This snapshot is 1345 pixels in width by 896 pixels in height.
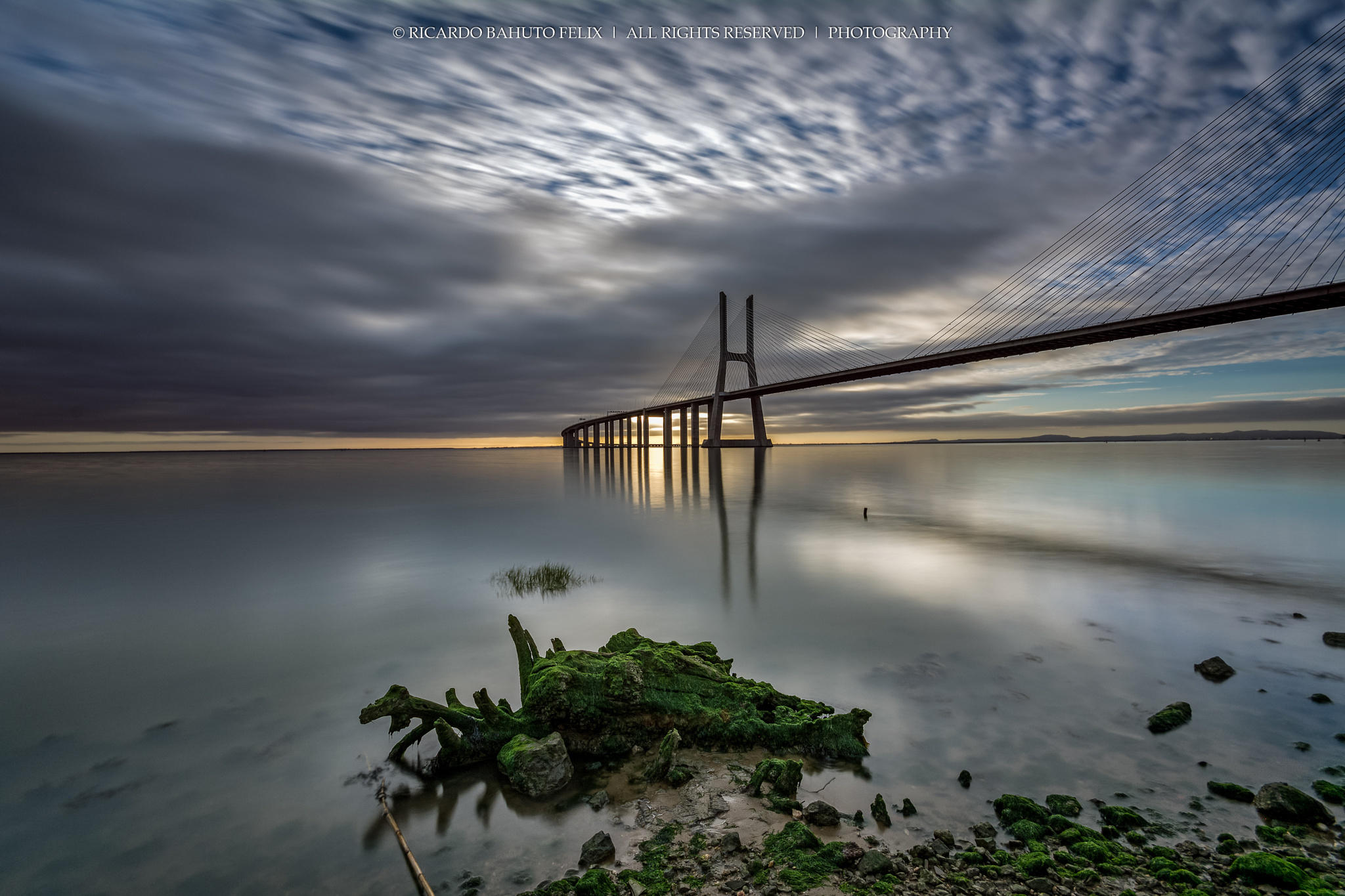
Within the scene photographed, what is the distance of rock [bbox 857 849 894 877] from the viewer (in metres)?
3.50

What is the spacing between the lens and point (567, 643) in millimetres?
8875

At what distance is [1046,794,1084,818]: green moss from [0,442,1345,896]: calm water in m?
0.28

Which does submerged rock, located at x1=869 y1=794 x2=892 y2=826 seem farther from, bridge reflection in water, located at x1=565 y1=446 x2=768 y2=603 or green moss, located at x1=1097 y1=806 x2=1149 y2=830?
bridge reflection in water, located at x1=565 y1=446 x2=768 y2=603

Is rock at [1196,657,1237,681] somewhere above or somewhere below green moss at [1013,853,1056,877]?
below

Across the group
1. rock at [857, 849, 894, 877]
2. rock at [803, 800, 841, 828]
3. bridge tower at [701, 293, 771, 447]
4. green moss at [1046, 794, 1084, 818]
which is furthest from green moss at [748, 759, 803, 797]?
bridge tower at [701, 293, 771, 447]

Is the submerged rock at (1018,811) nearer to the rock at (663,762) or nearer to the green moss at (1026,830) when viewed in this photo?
the green moss at (1026,830)

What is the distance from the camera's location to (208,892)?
384cm

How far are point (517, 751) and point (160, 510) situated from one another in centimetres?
3557

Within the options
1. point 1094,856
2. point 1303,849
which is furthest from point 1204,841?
point 1094,856

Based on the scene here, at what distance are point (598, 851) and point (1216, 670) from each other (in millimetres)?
8171

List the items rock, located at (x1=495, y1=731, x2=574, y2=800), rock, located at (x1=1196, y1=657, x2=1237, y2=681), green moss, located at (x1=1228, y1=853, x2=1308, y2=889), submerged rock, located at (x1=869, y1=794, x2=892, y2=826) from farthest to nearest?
rock, located at (x1=1196, y1=657, x2=1237, y2=681) → rock, located at (x1=495, y1=731, x2=574, y2=800) → submerged rock, located at (x1=869, y1=794, x2=892, y2=826) → green moss, located at (x1=1228, y1=853, x2=1308, y2=889)

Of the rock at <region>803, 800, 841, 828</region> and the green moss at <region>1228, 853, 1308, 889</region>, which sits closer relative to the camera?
the green moss at <region>1228, 853, 1308, 889</region>

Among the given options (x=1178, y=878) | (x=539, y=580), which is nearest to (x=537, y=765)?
(x=1178, y=878)

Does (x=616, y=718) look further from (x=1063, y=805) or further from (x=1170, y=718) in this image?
(x=1170, y=718)
